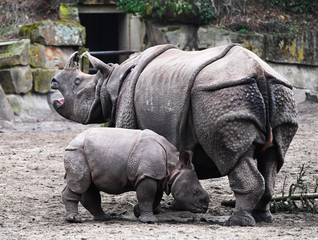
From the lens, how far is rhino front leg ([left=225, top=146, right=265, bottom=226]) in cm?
610

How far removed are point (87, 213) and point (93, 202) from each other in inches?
22.9

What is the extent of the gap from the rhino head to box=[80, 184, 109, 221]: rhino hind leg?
136 cm

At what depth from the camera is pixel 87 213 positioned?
7.12 metres

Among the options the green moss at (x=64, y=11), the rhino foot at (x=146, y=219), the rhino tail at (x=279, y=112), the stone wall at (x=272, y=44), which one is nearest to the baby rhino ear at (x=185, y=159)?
the rhino foot at (x=146, y=219)

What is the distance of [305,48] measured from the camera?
1602 cm

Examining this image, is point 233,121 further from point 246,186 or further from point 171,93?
point 171,93

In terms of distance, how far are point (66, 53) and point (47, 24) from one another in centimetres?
74

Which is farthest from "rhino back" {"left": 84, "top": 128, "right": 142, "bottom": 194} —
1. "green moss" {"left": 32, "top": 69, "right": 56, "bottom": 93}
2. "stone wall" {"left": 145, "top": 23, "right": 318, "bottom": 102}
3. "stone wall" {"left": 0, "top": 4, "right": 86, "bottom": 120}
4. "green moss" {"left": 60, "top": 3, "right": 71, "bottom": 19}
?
"green moss" {"left": 60, "top": 3, "right": 71, "bottom": 19}

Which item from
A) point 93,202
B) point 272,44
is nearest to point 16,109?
point 272,44

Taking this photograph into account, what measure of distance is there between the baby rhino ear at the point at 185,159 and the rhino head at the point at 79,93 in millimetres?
1758

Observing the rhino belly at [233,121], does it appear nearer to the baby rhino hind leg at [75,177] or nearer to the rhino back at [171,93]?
the rhino back at [171,93]

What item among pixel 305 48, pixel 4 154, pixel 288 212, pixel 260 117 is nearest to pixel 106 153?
pixel 260 117

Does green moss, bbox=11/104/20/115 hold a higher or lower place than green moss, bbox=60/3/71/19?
lower

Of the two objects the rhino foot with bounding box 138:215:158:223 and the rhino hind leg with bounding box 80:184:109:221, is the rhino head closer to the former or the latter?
the rhino hind leg with bounding box 80:184:109:221
